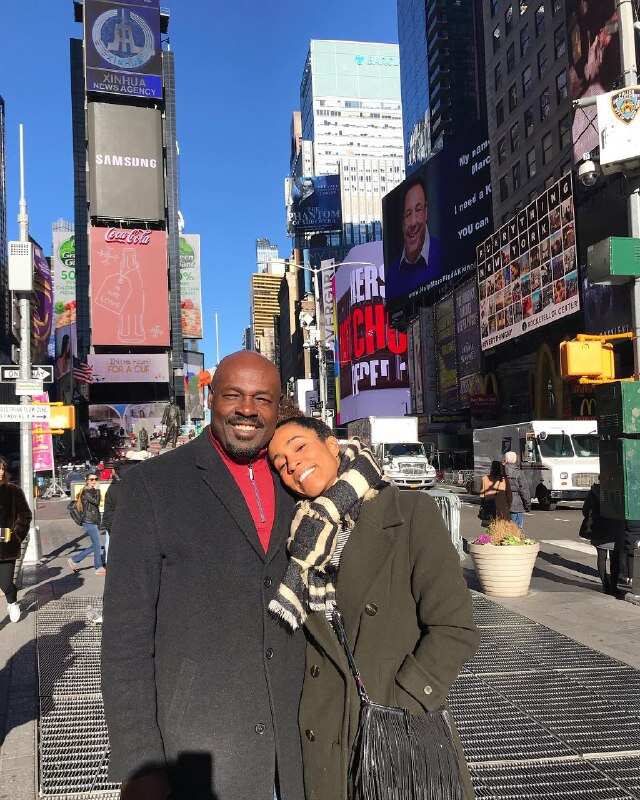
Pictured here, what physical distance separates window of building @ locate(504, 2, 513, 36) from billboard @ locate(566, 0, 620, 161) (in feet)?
39.3

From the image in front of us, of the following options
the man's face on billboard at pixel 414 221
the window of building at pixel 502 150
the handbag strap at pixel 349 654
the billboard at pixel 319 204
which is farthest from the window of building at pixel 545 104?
the billboard at pixel 319 204

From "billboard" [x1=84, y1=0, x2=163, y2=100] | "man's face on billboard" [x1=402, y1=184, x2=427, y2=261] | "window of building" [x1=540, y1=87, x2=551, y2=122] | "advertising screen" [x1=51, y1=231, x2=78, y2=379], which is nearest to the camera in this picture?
"window of building" [x1=540, y1=87, x2=551, y2=122]

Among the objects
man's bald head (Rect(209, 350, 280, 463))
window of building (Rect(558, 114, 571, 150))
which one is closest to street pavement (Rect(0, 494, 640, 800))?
man's bald head (Rect(209, 350, 280, 463))

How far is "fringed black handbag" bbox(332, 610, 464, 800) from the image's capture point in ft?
7.12

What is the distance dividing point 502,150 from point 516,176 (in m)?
3.88

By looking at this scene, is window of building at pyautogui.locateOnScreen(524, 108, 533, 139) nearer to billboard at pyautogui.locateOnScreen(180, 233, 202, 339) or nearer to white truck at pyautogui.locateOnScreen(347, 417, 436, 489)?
white truck at pyautogui.locateOnScreen(347, 417, 436, 489)

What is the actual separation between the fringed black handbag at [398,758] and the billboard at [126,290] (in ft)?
294

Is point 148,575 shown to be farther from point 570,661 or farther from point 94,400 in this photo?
point 94,400

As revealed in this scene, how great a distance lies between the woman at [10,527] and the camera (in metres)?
7.91

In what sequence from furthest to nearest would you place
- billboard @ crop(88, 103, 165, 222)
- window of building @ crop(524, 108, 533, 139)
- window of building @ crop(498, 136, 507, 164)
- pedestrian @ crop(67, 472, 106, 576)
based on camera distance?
billboard @ crop(88, 103, 165, 222) < window of building @ crop(498, 136, 507, 164) < window of building @ crop(524, 108, 533, 139) < pedestrian @ crop(67, 472, 106, 576)

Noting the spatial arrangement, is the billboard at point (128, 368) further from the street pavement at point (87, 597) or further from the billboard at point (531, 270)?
the street pavement at point (87, 597)

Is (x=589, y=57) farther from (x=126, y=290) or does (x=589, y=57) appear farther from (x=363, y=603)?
(x=126, y=290)

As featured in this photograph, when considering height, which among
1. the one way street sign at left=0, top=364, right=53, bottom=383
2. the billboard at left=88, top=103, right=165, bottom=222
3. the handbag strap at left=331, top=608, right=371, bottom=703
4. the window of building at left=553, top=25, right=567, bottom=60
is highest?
the billboard at left=88, top=103, right=165, bottom=222

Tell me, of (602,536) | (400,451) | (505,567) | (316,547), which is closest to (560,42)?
(400,451)
